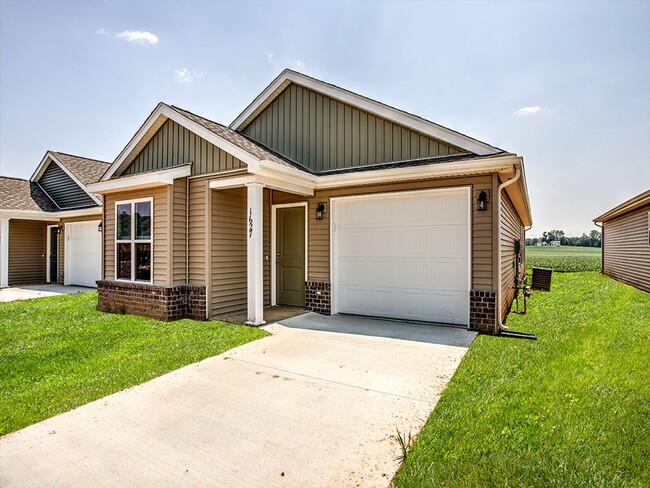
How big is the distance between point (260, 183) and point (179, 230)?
206 cm

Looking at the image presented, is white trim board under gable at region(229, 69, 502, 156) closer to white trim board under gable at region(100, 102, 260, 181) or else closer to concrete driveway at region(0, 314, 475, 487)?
white trim board under gable at region(100, 102, 260, 181)

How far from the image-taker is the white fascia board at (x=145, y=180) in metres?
7.07

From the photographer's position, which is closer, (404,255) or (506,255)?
(404,255)

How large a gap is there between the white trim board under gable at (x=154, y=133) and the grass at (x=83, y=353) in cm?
317

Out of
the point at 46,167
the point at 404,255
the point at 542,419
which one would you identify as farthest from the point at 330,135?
the point at 46,167

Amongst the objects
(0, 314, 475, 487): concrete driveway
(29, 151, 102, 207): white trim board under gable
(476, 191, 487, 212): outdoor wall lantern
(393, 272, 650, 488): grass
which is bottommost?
(0, 314, 475, 487): concrete driveway

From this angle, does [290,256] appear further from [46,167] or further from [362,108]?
[46,167]

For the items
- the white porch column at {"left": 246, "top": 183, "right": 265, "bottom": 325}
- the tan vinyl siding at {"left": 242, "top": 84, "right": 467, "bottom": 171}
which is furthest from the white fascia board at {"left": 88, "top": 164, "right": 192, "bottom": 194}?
the tan vinyl siding at {"left": 242, "top": 84, "right": 467, "bottom": 171}

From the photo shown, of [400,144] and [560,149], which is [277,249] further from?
[560,149]

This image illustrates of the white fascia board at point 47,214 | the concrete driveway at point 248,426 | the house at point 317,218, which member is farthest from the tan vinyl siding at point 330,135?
the white fascia board at point 47,214

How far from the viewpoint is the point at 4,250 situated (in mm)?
13164

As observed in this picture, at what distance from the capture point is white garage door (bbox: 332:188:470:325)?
21.3ft

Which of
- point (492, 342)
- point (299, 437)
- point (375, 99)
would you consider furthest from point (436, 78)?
point (299, 437)

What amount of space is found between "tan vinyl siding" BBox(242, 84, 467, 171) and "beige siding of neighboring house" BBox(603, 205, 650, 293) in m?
9.68
